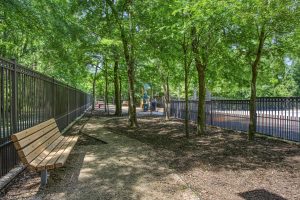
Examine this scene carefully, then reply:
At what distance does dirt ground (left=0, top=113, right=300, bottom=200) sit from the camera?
4586 mm

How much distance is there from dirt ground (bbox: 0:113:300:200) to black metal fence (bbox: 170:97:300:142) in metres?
0.62

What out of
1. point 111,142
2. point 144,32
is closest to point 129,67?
point 144,32

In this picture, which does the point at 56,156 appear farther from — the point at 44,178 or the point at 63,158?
the point at 44,178

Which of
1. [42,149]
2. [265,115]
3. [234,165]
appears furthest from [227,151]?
[42,149]

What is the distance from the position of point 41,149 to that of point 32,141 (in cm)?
44

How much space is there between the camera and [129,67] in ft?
44.2

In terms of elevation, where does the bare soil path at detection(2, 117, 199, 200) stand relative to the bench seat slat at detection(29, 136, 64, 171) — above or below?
below

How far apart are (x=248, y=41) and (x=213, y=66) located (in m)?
2.48

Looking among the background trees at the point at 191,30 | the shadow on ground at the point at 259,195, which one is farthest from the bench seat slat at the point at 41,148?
the background trees at the point at 191,30

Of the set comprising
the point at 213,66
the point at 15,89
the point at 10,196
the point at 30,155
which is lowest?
the point at 10,196

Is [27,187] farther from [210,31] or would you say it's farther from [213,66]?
[213,66]

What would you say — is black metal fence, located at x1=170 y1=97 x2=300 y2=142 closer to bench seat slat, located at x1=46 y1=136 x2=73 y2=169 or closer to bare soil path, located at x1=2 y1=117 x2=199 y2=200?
bare soil path, located at x1=2 y1=117 x2=199 y2=200

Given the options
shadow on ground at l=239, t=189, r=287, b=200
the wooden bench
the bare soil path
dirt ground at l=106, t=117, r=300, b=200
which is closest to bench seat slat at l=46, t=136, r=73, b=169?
the wooden bench

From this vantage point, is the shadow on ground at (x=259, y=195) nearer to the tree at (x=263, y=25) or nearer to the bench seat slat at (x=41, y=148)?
the bench seat slat at (x=41, y=148)
